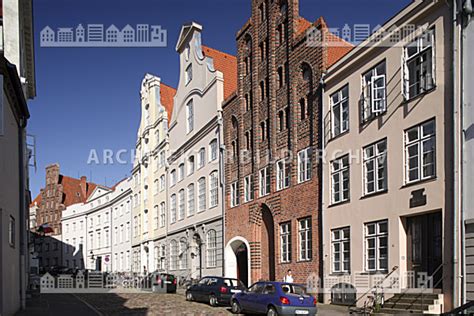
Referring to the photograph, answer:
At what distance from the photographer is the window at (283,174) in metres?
26.1

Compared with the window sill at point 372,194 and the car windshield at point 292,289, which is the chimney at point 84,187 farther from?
the car windshield at point 292,289

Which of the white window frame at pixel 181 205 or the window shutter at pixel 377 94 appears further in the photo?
the white window frame at pixel 181 205

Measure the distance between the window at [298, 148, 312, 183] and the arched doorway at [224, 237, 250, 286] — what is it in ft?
26.1

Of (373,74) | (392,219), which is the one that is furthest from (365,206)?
(373,74)

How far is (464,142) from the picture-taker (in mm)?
15930

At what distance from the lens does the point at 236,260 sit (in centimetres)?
3256

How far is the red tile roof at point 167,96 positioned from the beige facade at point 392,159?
97.2 ft

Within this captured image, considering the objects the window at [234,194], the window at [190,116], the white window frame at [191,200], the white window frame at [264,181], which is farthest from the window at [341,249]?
the window at [190,116]

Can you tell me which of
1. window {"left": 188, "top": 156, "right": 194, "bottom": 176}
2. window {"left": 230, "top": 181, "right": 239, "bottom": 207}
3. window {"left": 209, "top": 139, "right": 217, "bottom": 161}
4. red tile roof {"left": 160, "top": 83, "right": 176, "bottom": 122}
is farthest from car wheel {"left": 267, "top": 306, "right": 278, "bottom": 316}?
red tile roof {"left": 160, "top": 83, "right": 176, "bottom": 122}

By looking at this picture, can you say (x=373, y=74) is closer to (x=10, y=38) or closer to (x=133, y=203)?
(x=10, y=38)

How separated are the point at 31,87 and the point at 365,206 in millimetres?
22032

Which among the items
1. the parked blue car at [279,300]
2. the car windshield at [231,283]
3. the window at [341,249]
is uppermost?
the window at [341,249]

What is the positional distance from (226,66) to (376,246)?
70.0ft

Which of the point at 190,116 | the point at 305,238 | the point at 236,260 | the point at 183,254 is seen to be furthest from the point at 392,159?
the point at 183,254
